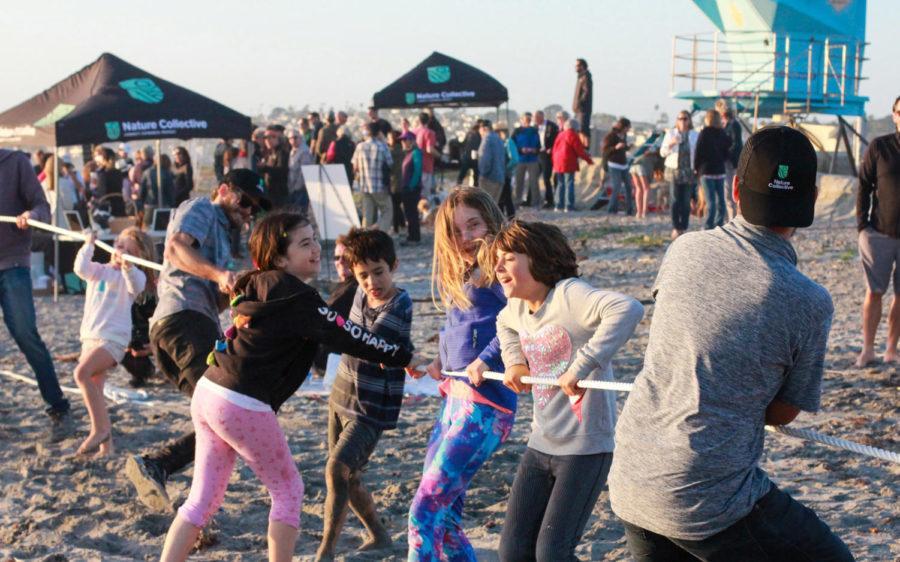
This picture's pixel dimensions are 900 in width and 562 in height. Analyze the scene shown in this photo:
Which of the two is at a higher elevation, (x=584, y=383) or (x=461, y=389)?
(x=584, y=383)

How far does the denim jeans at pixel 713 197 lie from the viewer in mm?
15555

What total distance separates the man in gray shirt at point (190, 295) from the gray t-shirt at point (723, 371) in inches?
120

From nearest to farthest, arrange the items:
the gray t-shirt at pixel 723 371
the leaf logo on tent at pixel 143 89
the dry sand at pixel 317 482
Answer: the gray t-shirt at pixel 723 371 → the dry sand at pixel 317 482 → the leaf logo on tent at pixel 143 89

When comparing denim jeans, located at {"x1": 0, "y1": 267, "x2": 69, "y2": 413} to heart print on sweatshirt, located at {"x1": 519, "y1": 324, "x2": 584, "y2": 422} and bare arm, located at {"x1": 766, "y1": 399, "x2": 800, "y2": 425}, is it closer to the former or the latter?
heart print on sweatshirt, located at {"x1": 519, "y1": 324, "x2": 584, "y2": 422}

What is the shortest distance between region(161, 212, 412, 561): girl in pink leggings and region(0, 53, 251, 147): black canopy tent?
11.3 m

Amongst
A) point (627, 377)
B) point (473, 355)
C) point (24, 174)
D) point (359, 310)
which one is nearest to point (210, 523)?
point (359, 310)

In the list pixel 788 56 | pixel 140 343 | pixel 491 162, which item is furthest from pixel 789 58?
pixel 140 343

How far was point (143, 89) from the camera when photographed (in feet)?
52.3

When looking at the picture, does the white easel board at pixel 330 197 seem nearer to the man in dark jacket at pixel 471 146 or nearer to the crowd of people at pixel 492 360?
the man in dark jacket at pixel 471 146

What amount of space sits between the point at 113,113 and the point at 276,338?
1208 cm

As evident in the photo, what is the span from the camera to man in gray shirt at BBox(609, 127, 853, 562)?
9.12ft

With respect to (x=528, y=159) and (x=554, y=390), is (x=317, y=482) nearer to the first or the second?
(x=554, y=390)

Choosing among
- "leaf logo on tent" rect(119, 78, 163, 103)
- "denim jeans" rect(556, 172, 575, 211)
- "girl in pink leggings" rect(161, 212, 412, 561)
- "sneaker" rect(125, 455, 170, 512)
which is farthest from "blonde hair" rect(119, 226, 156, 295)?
"denim jeans" rect(556, 172, 575, 211)

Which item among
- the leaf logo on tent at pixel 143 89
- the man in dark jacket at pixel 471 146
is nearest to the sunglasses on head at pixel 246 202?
the leaf logo on tent at pixel 143 89
